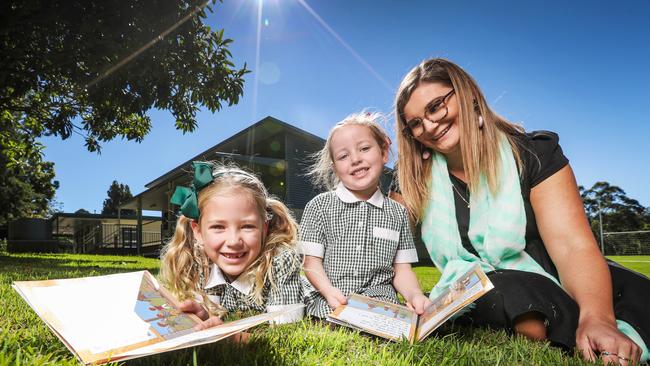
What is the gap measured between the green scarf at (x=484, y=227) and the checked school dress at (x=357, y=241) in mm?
280

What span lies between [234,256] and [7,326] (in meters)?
1.08

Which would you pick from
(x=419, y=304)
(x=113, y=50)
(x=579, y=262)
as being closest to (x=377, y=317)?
(x=419, y=304)

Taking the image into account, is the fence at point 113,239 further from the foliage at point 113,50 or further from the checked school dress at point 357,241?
the checked school dress at point 357,241

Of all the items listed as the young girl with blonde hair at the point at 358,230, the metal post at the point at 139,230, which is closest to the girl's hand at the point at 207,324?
the young girl with blonde hair at the point at 358,230

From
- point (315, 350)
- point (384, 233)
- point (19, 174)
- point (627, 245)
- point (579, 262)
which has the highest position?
point (19, 174)

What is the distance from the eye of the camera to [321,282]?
8.76 ft

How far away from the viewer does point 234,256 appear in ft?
7.89

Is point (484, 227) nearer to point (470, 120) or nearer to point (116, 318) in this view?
point (470, 120)

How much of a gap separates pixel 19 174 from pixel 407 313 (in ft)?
72.3

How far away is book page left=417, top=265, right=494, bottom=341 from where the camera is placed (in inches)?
63.8

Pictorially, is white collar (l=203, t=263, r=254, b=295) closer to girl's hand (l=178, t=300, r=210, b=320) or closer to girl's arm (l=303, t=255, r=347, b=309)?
girl's arm (l=303, t=255, r=347, b=309)

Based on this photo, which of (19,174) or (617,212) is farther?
(617,212)

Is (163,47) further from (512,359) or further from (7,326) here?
(512,359)

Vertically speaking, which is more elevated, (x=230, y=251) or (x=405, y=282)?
(x=230, y=251)
